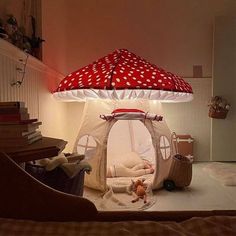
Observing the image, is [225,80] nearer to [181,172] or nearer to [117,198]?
[181,172]

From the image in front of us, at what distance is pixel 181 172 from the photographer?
92.2 inches

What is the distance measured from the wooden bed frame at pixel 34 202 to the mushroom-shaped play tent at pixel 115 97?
1539mm

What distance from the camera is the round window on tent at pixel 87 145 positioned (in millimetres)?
2388

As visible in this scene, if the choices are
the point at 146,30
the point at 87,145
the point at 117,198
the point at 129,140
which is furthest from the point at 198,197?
the point at 146,30

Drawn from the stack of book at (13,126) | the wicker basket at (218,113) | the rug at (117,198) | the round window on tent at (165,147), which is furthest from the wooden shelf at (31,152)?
the wicker basket at (218,113)

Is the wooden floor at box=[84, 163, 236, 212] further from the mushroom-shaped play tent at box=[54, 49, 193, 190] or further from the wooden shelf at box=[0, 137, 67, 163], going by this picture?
the wooden shelf at box=[0, 137, 67, 163]

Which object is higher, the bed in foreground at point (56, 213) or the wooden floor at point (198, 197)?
the bed in foreground at point (56, 213)

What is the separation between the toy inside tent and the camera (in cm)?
230

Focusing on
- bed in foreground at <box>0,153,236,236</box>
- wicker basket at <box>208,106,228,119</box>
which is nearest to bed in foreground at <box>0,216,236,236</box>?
bed in foreground at <box>0,153,236,236</box>

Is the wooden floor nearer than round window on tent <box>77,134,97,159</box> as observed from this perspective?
Yes

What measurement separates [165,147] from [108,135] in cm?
51

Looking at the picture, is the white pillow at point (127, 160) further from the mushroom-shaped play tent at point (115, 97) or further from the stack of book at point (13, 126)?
the stack of book at point (13, 126)

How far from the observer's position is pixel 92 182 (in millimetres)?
2324

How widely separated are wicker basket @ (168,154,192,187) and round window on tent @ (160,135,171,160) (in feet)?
0.28
